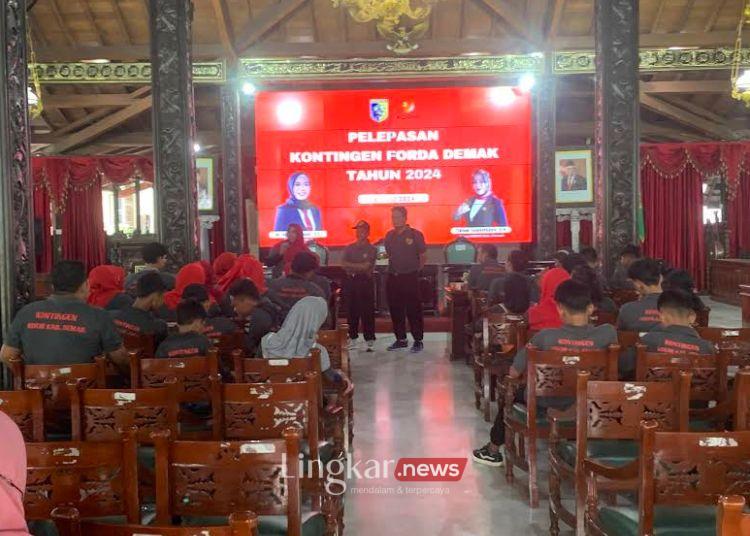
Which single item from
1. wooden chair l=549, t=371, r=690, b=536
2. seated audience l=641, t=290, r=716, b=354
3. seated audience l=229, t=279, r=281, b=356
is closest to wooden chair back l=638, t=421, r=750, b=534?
wooden chair l=549, t=371, r=690, b=536

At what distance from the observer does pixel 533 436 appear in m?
3.34

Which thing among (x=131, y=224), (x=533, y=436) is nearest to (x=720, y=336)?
(x=533, y=436)

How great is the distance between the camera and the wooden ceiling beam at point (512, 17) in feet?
34.5

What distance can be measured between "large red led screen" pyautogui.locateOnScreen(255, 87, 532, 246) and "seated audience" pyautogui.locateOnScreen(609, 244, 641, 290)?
5.34 meters

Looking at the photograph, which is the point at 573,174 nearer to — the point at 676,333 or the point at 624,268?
the point at 624,268

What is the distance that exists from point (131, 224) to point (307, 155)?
4.68m

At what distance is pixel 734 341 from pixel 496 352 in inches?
53.6

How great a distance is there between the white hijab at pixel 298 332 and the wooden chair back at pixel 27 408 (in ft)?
4.13

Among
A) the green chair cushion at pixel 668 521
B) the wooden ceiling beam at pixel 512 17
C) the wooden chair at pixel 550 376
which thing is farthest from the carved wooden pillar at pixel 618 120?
the wooden ceiling beam at pixel 512 17

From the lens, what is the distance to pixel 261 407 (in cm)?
256

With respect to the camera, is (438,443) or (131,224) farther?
(131,224)

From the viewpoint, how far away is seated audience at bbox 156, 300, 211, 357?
3.38 metres

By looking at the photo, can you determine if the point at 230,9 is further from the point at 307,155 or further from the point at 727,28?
the point at 727,28

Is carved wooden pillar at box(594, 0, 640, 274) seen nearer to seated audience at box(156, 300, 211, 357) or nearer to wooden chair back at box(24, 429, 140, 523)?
seated audience at box(156, 300, 211, 357)
